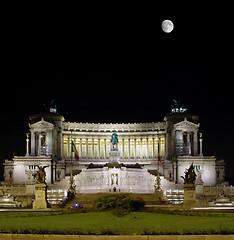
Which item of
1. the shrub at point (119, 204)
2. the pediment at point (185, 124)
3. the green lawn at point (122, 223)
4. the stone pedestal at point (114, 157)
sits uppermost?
the pediment at point (185, 124)

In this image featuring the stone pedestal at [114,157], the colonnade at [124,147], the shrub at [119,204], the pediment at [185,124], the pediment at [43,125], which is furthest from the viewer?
the colonnade at [124,147]

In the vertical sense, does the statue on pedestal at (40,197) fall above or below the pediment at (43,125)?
below

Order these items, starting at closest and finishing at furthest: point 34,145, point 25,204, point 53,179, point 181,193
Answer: point 25,204 < point 181,193 < point 53,179 < point 34,145

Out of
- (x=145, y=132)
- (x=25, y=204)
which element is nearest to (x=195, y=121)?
(x=145, y=132)

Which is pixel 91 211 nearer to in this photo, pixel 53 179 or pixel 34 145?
pixel 53 179

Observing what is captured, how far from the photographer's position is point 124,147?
12750cm

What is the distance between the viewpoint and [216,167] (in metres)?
109

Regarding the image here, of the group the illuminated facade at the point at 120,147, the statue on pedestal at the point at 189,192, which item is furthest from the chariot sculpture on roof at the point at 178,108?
the statue on pedestal at the point at 189,192

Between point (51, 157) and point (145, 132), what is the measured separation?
30006 millimetres

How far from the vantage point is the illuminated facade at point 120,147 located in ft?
348

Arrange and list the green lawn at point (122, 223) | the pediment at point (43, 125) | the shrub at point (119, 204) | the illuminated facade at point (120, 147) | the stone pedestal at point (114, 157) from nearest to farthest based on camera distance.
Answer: the green lawn at point (122, 223)
the shrub at point (119, 204)
the stone pedestal at point (114, 157)
the illuminated facade at point (120, 147)
the pediment at point (43, 125)

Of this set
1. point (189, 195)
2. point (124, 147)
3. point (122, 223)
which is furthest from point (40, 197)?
point (124, 147)

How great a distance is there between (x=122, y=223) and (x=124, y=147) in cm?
9833

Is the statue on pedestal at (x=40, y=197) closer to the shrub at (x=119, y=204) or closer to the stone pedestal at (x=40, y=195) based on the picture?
the stone pedestal at (x=40, y=195)
